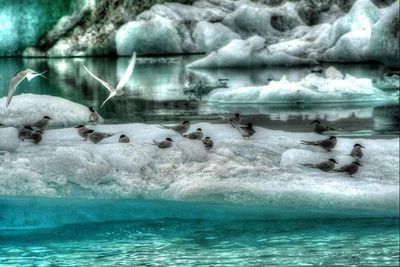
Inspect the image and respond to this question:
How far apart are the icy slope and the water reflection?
3081mm

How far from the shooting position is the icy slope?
8.34 metres

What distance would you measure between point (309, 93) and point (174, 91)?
10.1 feet

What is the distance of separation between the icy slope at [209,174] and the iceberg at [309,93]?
6.11m

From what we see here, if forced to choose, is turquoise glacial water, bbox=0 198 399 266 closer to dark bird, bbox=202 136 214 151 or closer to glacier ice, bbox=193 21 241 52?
dark bird, bbox=202 136 214 151

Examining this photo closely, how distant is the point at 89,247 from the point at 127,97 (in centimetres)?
923

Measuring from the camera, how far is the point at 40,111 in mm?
12250

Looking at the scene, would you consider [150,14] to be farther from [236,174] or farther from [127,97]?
[236,174]

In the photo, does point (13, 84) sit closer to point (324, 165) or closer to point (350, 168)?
point (324, 165)

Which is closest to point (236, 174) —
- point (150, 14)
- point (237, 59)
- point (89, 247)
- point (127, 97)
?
point (89, 247)

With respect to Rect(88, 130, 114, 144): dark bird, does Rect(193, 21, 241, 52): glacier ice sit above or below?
above

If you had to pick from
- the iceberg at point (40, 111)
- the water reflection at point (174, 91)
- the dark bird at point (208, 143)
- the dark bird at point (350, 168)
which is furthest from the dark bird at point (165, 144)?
the water reflection at point (174, 91)

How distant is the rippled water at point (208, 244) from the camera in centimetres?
732

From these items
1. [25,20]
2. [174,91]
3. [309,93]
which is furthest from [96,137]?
[25,20]

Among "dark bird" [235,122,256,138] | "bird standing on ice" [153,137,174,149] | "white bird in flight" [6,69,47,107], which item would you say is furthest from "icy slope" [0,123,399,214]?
"white bird in flight" [6,69,47,107]
